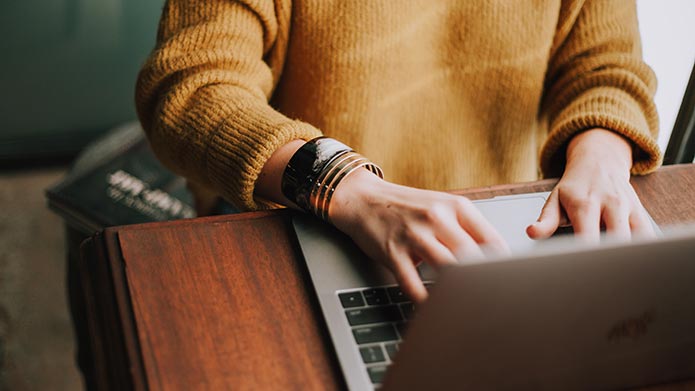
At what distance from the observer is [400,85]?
2.80ft

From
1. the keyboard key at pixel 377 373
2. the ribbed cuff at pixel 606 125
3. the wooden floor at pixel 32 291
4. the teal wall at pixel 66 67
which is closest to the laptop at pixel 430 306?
the keyboard key at pixel 377 373

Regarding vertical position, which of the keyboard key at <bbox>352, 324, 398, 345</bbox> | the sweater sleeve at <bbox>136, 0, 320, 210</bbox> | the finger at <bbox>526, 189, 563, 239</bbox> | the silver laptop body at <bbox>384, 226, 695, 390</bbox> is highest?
the sweater sleeve at <bbox>136, 0, 320, 210</bbox>

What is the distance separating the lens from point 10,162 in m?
1.90

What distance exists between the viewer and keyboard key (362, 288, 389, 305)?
508 millimetres

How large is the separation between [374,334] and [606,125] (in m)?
0.40

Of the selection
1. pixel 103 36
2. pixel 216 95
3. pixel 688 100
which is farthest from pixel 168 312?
pixel 103 36

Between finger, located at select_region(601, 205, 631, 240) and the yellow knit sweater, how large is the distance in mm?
121

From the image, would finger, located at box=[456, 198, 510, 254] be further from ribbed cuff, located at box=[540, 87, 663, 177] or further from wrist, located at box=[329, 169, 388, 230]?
ribbed cuff, located at box=[540, 87, 663, 177]

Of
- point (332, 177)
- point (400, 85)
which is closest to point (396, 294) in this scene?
point (332, 177)

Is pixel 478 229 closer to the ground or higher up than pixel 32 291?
closer to the ground

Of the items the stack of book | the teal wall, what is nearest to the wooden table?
the stack of book

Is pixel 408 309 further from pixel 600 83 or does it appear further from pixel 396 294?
pixel 600 83

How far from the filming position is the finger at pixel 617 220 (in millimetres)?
582

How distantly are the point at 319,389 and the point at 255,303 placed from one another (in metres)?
0.09
